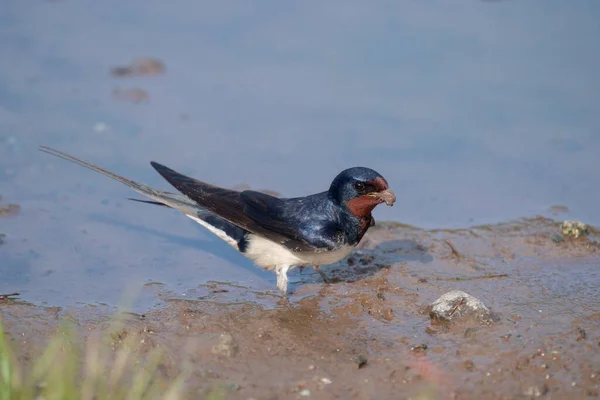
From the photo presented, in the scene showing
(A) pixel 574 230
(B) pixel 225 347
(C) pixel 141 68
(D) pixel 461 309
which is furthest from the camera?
(C) pixel 141 68

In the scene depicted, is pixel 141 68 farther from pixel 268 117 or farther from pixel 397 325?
pixel 397 325

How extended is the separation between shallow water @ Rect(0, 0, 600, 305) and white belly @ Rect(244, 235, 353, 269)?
13.3 inches

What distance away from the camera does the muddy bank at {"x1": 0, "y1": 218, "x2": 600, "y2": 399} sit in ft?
16.2

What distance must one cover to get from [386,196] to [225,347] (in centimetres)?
154

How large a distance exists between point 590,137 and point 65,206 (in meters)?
4.86

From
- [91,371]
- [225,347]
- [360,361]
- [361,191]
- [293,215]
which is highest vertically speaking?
[361,191]

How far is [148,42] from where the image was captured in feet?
32.5

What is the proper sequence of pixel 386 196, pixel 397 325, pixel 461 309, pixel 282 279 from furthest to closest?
pixel 282 279 → pixel 386 196 → pixel 397 325 → pixel 461 309

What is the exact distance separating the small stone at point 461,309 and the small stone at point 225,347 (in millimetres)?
1330

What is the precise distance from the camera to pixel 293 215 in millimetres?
6289

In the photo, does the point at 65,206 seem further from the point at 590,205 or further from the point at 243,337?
the point at 590,205

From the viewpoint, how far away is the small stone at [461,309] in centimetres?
563

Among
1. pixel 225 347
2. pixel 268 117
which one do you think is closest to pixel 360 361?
pixel 225 347

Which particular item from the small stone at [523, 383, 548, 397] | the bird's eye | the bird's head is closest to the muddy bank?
the small stone at [523, 383, 548, 397]
